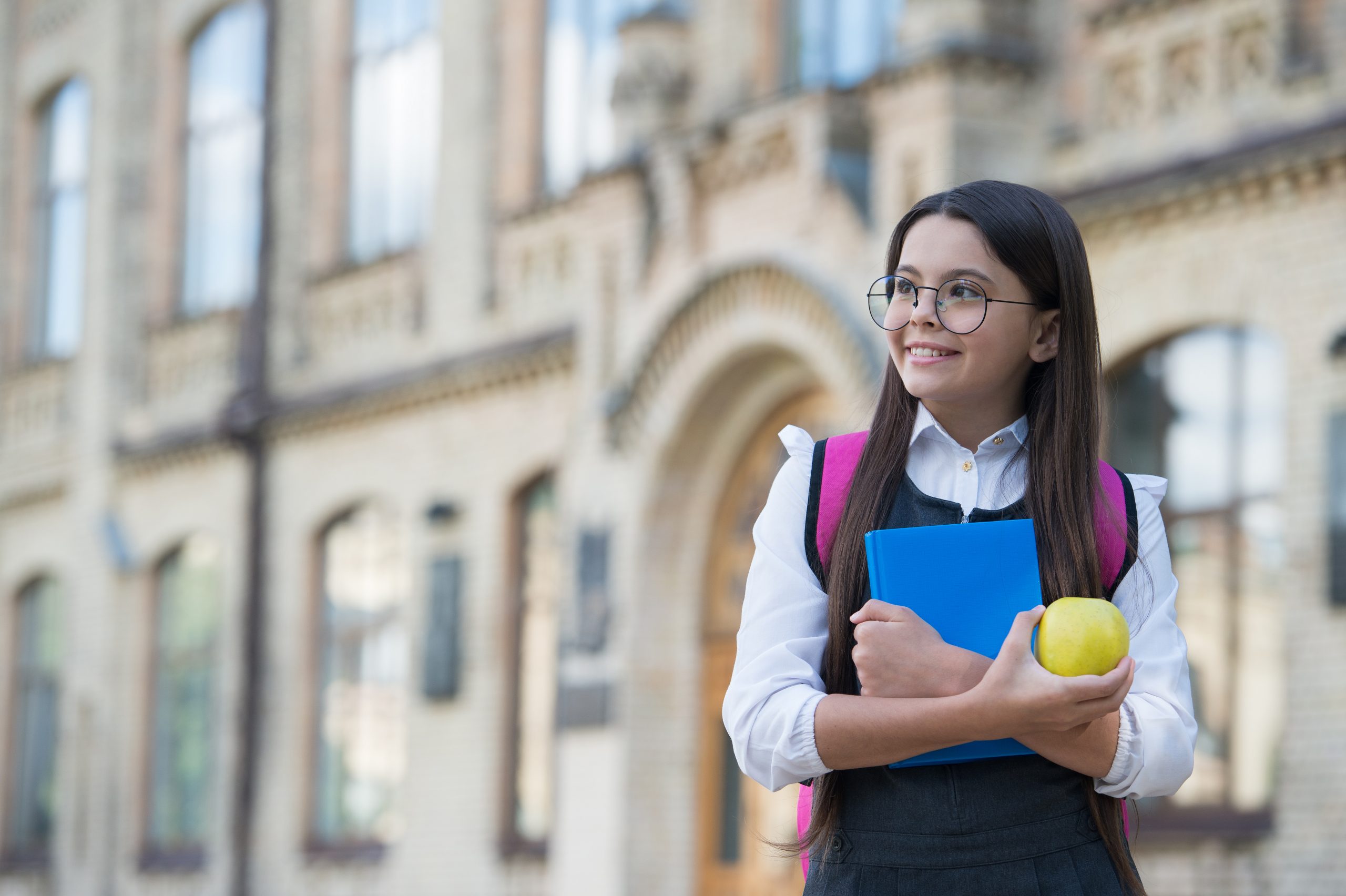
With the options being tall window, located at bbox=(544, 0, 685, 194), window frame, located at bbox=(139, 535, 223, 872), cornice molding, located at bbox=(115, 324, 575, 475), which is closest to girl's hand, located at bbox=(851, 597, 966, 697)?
cornice molding, located at bbox=(115, 324, 575, 475)

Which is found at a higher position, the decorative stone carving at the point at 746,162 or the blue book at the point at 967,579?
the decorative stone carving at the point at 746,162

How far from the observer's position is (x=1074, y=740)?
104 inches

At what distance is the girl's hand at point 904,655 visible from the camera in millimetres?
2619

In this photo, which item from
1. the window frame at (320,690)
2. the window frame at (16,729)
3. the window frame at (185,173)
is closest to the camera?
the window frame at (320,690)

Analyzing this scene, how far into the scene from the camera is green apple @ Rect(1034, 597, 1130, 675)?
2.56 metres

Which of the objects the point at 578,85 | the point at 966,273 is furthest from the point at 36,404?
the point at 966,273

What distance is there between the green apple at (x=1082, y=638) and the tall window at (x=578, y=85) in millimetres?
13327

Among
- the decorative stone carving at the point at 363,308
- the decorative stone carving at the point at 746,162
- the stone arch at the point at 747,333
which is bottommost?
the stone arch at the point at 747,333

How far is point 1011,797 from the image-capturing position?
2.72m

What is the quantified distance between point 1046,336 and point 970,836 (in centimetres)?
67

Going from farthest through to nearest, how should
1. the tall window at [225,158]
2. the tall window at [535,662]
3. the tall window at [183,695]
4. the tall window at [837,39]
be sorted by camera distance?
the tall window at [225,158], the tall window at [183,695], the tall window at [535,662], the tall window at [837,39]

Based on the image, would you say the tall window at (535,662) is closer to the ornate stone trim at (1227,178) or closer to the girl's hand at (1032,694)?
the ornate stone trim at (1227,178)

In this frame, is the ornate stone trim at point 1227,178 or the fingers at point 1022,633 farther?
the ornate stone trim at point 1227,178

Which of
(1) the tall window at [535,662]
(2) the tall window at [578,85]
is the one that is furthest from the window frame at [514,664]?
(2) the tall window at [578,85]
